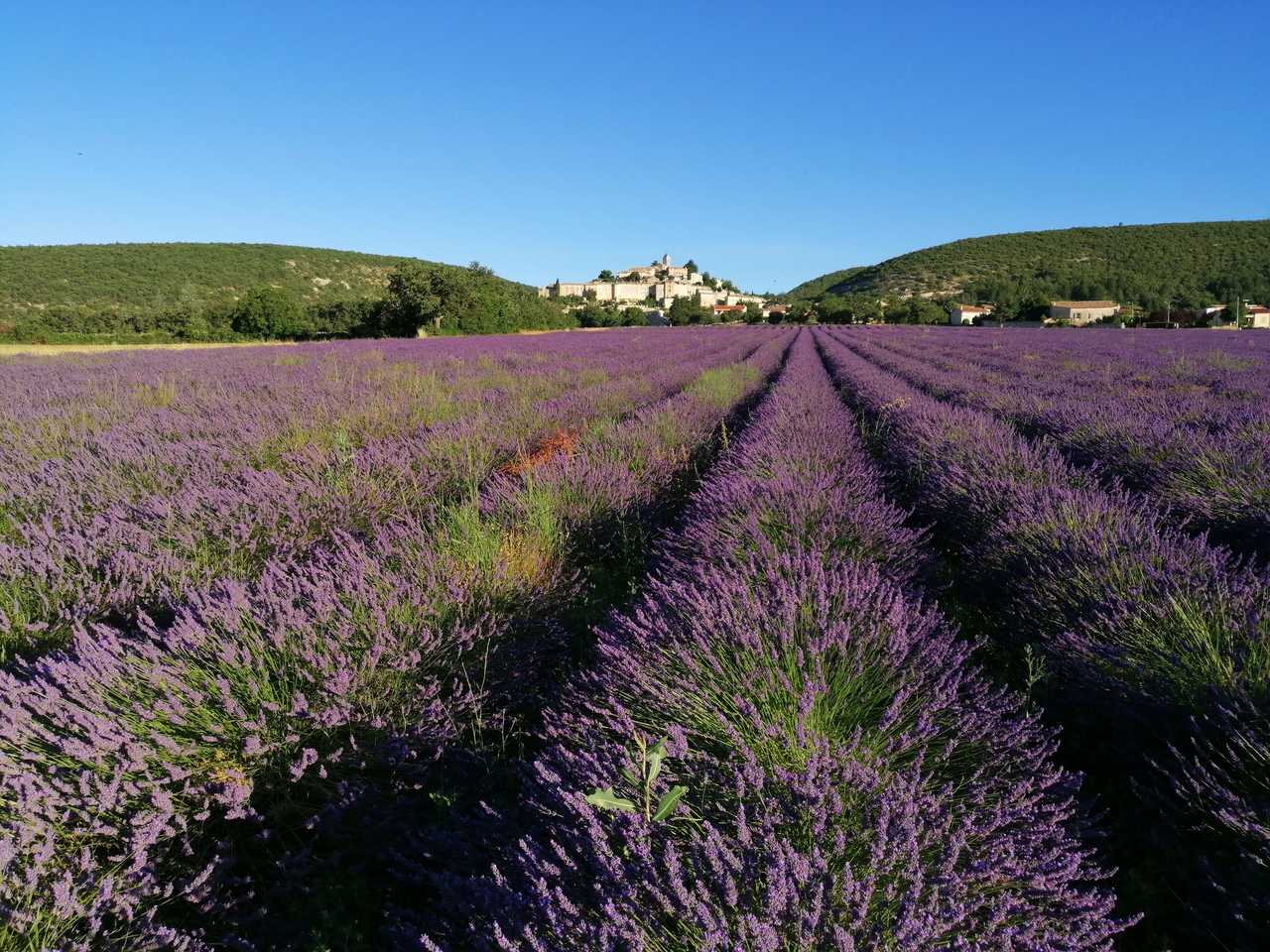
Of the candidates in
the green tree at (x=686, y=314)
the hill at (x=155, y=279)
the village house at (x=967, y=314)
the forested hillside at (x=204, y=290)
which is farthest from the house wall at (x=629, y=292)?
the village house at (x=967, y=314)

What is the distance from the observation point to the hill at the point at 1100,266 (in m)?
67.6

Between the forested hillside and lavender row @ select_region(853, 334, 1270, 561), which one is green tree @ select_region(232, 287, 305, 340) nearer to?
the forested hillside

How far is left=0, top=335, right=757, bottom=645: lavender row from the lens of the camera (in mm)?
2250

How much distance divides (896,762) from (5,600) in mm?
2948

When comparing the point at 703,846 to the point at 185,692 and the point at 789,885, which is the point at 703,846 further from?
the point at 185,692

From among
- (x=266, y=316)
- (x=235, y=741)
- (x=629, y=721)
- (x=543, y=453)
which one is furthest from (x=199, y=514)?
(x=266, y=316)

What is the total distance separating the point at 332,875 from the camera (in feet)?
4.91

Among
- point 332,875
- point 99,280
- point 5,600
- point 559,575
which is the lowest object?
point 332,875

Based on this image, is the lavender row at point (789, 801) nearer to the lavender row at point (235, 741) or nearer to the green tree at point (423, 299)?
the lavender row at point (235, 741)

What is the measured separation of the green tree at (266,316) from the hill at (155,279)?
5.13 m

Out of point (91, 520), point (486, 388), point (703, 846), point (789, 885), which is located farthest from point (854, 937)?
point (486, 388)

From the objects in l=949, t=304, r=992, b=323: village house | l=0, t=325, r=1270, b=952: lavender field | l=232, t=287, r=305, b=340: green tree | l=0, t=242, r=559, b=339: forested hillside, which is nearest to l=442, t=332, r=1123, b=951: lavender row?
l=0, t=325, r=1270, b=952: lavender field

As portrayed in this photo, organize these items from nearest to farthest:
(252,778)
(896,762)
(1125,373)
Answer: (896,762)
(252,778)
(1125,373)

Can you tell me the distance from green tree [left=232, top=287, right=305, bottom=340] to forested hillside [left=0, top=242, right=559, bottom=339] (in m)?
0.09
